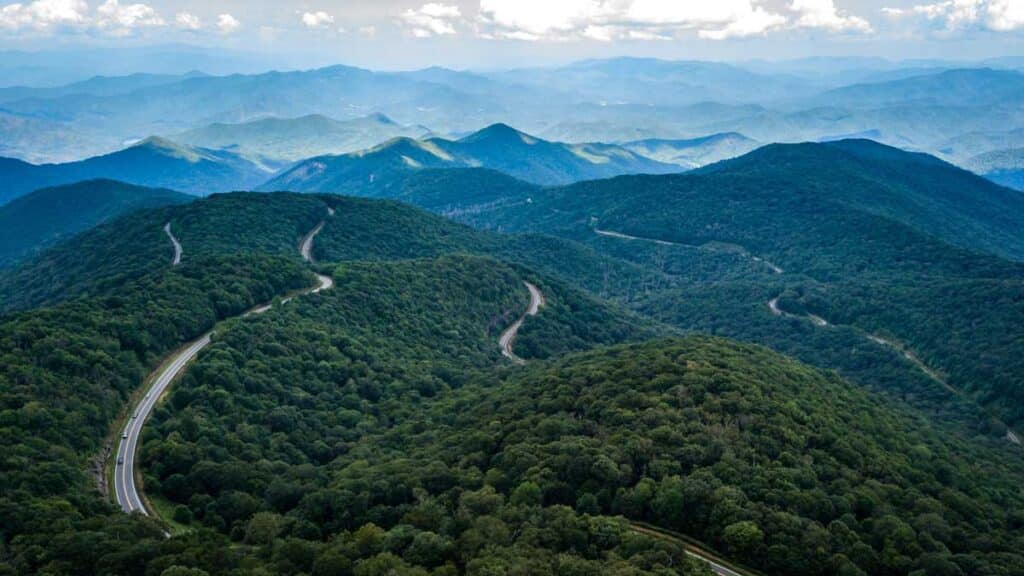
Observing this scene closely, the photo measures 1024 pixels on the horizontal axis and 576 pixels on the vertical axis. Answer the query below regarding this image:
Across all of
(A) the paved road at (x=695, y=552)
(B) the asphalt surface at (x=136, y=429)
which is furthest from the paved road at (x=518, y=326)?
(A) the paved road at (x=695, y=552)

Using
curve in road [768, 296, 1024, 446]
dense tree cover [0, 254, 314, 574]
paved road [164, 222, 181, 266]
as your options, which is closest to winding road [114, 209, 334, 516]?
dense tree cover [0, 254, 314, 574]

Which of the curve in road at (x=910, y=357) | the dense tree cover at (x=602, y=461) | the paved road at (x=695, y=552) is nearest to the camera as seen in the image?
the paved road at (x=695, y=552)

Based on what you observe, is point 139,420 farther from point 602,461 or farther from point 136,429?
point 602,461

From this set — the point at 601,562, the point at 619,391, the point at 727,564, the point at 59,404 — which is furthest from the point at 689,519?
the point at 59,404

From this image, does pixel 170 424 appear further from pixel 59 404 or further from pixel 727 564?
pixel 727 564

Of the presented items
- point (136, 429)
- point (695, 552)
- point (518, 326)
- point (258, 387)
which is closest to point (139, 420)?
point (136, 429)

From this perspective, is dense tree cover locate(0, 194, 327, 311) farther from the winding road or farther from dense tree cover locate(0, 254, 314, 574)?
the winding road

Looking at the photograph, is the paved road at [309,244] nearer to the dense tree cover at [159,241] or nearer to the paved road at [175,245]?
the dense tree cover at [159,241]
